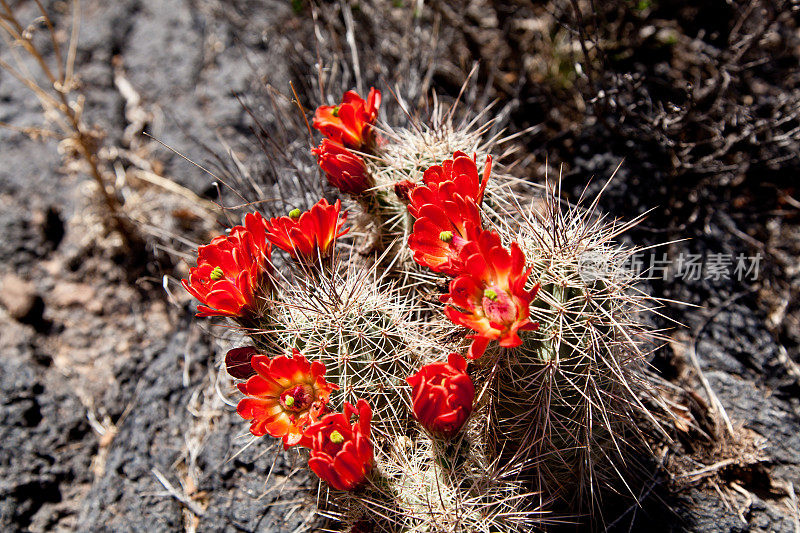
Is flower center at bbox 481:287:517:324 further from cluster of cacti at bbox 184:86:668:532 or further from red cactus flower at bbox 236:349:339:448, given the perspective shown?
red cactus flower at bbox 236:349:339:448

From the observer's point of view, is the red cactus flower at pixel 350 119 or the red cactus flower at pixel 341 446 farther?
the red cactus flower at pixel 350 119

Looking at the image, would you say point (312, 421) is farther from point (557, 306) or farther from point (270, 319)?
point (557, 306)

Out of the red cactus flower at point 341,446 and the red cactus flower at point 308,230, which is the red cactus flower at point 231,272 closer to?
the red cactus flower at point 308,230

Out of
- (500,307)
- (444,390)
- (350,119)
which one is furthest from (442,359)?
(350,119)

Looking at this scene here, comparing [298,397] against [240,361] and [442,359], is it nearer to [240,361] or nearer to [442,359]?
[240,361]

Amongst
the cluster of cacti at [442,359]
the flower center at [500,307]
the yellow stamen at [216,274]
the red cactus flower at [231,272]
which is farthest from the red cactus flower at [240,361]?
the flower center at [500,307]

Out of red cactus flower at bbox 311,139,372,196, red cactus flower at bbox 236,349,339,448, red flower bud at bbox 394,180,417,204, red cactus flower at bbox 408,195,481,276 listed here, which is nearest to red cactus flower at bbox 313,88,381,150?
red cactus flower at bbox 311,139,372,196
